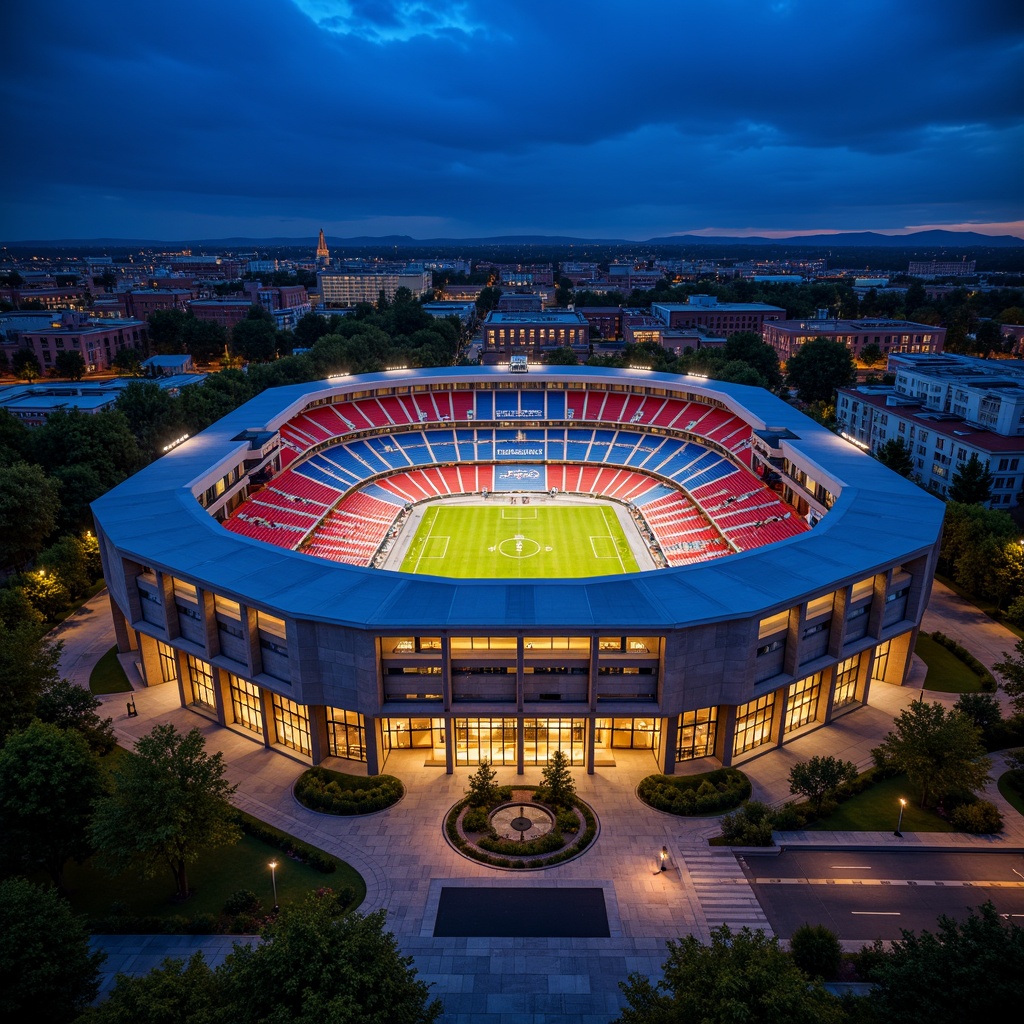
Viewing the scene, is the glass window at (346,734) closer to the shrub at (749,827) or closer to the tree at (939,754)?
the shrub at (749,827)

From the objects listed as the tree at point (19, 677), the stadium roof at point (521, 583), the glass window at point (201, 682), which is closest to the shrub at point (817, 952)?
the stadium roof at point (521, 583)

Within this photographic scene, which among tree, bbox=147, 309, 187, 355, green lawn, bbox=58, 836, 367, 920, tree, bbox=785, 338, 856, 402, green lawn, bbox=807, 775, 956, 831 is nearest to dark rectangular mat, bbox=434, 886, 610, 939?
green lawn, bbox=58, 836, 367, 920

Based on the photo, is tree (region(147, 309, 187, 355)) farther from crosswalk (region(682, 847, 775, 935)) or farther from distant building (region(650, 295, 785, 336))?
crosswalk (region(682, 847, 775, 935))

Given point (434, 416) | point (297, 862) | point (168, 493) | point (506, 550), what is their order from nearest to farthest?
point (297, 862) < point (168, 493) < point (506, 550) < point (434, 416)

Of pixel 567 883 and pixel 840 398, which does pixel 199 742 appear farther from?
pixel 840 398

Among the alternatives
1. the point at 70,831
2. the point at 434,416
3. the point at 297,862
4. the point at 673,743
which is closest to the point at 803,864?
the point at 673,743

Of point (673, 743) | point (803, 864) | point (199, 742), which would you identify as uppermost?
point (199, 742)

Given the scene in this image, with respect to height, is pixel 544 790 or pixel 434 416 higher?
pixel 434 416
